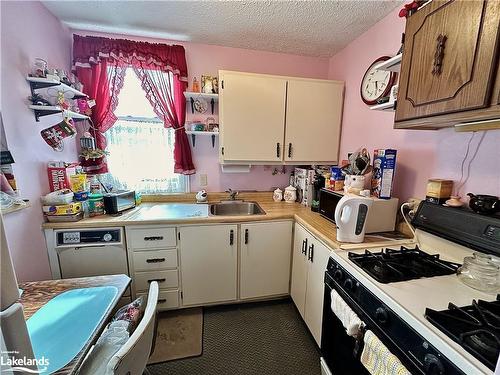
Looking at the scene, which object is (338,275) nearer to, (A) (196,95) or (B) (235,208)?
(B) (235,208)

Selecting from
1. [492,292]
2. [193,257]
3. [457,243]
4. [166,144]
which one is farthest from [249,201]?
[492,292]

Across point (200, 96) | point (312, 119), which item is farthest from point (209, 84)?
point (312, 119)

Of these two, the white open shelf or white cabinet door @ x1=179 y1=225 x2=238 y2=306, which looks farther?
the white open shelf

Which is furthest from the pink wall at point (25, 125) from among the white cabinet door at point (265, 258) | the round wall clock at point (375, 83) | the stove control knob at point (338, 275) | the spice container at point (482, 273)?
the round wall clock at point (375, 83)

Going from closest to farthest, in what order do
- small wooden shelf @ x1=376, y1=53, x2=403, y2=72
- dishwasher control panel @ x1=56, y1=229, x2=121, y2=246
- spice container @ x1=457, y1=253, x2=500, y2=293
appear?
spice container @ x1=457, y1=253, x2=500, y2=293, small wooden shelf @ x1=376, y1=53, x2=403, y2=72, dishwasher control panel @ x1=56, y1=229, x2=121, y2=246

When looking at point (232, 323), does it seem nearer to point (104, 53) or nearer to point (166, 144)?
point (166, 144)

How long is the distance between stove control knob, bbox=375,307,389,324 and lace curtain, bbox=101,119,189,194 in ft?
6.61

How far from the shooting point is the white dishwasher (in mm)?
1646

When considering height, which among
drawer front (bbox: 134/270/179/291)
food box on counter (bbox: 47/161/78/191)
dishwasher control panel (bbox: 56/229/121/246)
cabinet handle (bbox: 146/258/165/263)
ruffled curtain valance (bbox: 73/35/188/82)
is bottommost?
drawer front (bbox: 134/270/179/291)

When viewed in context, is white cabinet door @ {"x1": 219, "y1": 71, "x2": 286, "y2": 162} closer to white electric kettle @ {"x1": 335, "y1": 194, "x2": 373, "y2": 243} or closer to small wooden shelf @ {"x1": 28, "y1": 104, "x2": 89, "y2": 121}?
white electric kettle @ {"x1": 335, "y1": 194, "x2": 373, "y2": 243}

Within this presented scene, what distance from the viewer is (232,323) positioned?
188 centimetres

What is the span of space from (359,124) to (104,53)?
235 centimetres

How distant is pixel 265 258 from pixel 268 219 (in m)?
0.37

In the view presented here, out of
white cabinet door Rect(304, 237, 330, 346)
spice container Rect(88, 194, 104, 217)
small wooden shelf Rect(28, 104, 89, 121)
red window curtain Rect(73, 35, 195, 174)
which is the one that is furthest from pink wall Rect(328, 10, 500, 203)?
small wooden shelf Rect(28, 104, 89, 121)
